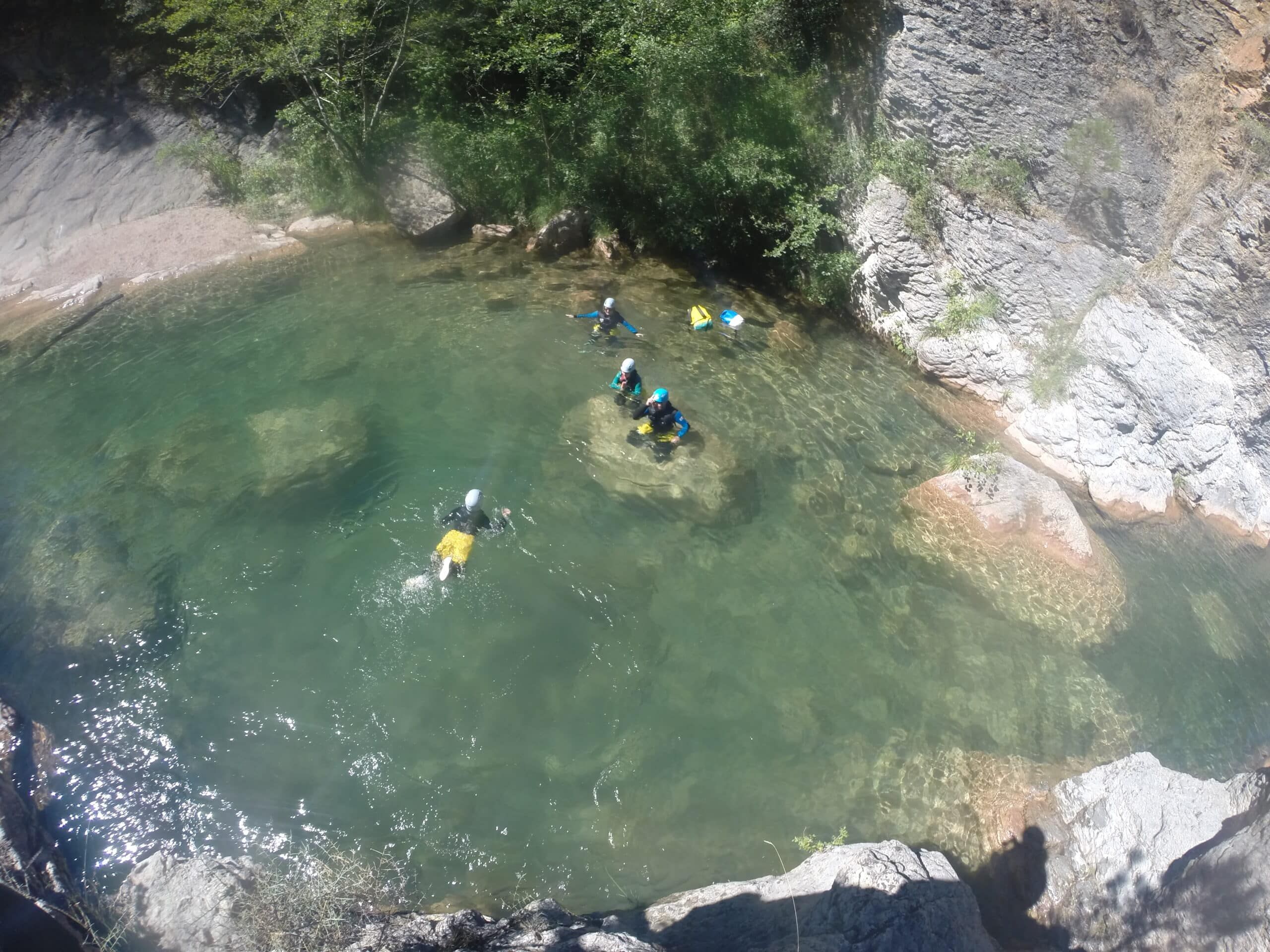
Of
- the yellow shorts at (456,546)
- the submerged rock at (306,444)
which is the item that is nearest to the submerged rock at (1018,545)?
the yellow shorts at (456,546)

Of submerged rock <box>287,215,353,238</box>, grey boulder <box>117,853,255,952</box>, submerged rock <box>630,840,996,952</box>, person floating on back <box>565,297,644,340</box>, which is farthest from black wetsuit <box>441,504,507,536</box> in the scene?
submerged rock <box>287,215,353,238</box>

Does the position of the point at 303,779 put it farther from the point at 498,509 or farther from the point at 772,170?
the point at 772,170

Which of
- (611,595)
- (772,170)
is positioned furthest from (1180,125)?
(611,595)

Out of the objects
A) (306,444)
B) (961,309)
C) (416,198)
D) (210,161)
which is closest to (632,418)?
(306,444)

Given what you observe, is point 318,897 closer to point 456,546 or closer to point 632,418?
point 456,546

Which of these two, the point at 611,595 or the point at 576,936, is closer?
the point at 576,936

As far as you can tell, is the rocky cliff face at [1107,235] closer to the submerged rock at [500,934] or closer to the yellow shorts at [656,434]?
the yellow shorts at [656,434]
